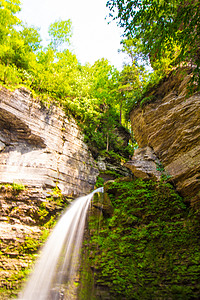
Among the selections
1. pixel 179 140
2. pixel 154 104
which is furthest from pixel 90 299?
pixel 154 104

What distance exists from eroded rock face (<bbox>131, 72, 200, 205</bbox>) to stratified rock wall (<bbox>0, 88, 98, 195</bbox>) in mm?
4734

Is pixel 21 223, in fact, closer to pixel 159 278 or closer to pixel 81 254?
pixel 81 254

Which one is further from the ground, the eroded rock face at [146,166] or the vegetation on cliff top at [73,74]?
the vegetation on cliff top at [73,74]

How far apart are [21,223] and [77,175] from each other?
13.2 ft

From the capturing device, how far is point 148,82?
12070 millimetres

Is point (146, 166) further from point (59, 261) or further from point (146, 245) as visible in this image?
point (59, 261)

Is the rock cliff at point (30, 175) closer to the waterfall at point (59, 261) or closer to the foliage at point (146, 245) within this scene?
the waterfall at point (59, 261)

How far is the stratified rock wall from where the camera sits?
9.05 metres

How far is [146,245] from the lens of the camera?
6391 millimetres

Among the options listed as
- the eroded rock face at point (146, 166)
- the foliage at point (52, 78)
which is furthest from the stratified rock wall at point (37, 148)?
the eroded rock face at point (146, 166)

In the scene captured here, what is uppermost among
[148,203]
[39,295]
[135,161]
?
[135,161]

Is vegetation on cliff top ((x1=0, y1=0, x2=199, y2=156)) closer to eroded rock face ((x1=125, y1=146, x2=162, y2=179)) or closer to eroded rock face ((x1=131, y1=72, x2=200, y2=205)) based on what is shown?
eroded rock face ((x1=131, y1=72, x2=200, y2=205))

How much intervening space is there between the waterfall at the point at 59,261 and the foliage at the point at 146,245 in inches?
30.2

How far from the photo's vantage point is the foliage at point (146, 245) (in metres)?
5.10
